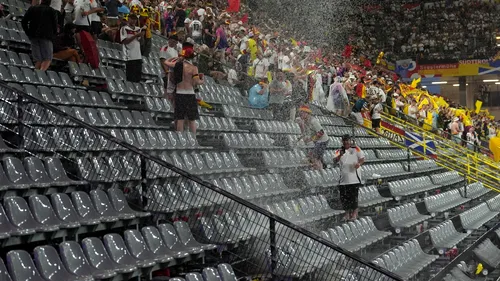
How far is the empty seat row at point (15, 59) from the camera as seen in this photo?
9.27 meters

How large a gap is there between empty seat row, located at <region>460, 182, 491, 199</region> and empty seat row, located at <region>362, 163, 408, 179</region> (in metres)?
1.18

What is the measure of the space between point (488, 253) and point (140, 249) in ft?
20.4

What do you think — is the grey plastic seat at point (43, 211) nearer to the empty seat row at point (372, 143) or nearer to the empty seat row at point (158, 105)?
the empty seat row at point (158, 105)

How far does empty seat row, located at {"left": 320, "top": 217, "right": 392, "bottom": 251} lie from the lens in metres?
8.48

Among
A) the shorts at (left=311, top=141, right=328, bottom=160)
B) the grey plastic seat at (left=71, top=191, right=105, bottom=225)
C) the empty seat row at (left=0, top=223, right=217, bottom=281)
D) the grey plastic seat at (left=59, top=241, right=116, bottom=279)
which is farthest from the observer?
the shorts at (left=311, top=141, right=328, bottom=160)

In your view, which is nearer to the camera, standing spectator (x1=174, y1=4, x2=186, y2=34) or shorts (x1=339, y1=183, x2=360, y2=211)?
shorts (x1=339, y1=183, x2=360, y2=211)

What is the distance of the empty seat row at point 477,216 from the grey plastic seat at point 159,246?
7113mm

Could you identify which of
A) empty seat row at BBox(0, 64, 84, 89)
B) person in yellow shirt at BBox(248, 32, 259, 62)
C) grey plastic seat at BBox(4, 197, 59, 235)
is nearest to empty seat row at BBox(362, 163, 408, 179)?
person in yellow shirt at BBox(248, 32, 259, 62)

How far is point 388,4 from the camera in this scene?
3609 cm

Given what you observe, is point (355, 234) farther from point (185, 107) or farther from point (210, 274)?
point (210, 274)

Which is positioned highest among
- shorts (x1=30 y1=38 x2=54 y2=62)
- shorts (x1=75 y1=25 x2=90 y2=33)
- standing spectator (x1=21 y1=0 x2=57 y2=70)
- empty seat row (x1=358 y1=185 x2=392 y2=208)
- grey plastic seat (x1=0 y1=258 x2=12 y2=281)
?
standing spectator (x1=21 y1=0 x2=57 y2=70)

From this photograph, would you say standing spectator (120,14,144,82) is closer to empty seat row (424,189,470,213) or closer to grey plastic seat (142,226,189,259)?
empty seat row (424,189,470,213)

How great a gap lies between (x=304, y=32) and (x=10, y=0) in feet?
A: 49.1

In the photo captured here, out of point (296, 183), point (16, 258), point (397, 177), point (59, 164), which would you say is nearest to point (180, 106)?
point (296, 183)
